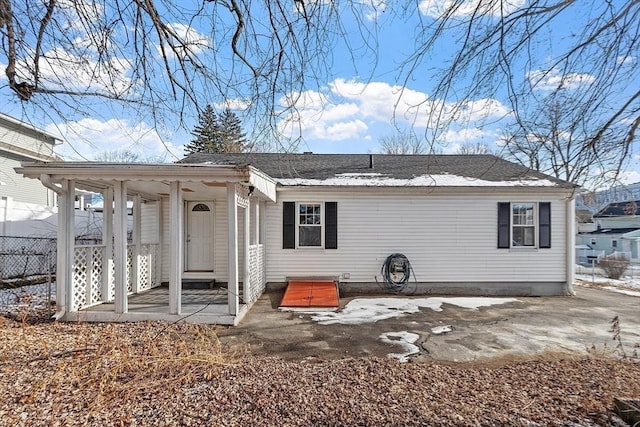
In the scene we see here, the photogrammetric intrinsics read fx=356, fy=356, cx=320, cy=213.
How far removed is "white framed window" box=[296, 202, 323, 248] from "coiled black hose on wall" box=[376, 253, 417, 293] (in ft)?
6.22

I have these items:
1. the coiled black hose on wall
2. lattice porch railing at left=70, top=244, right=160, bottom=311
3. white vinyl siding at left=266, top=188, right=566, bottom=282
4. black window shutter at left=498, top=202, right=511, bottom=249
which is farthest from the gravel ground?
black window shutter at left=498, top=202, right=511, bottom=249

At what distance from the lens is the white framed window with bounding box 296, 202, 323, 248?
9656 millimetres

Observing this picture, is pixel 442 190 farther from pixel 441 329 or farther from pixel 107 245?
pixel 107 245

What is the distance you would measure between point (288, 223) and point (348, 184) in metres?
1.92

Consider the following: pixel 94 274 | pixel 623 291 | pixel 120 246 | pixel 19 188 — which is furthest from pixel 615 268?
pixel 19 188

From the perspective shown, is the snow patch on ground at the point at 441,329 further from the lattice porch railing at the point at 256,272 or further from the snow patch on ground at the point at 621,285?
the snow patch on ground at the point at 621,285

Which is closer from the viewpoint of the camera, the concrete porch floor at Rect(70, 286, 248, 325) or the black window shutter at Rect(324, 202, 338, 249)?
the concrete porch floor at Rect(70, 286, 248, 325)

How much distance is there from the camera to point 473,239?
966 cm

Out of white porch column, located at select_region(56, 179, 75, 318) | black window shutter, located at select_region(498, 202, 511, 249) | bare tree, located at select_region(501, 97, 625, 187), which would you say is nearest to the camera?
bare tree, located at select_region(501, 97, 625, 187)

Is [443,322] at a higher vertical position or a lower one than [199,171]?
lower

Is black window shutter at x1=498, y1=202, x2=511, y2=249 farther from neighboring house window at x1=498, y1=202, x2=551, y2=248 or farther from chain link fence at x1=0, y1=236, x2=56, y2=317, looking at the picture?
chain link fence at x1=0, y1=236, x2=56, y2=317

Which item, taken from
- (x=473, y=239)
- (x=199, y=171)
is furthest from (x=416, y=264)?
(x=199, y=171)

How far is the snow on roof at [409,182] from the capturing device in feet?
31.1

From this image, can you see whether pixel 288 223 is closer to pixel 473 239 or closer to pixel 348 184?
pixel 348 184
